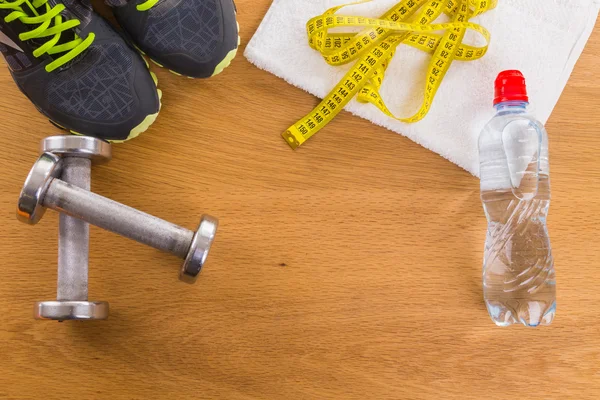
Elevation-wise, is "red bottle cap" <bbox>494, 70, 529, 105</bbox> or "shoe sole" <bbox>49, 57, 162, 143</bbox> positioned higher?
"red bottle cap" <bbox>494, 70, 529, 105</bbox>

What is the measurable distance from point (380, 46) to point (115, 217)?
1.71 feet

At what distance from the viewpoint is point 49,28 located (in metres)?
0.74

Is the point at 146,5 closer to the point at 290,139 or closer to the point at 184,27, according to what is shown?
the point at 184,27

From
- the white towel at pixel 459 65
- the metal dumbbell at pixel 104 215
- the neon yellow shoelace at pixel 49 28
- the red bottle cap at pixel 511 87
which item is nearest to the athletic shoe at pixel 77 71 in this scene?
the neon yellow shoelace at pixel 49 28

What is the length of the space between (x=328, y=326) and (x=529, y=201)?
1.33 feet

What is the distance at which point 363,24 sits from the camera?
0.83 meters

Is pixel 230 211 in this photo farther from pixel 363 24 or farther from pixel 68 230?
pixel 363 24

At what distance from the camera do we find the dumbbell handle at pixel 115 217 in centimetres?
68

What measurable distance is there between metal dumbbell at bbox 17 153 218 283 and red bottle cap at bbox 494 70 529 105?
19.8 inches

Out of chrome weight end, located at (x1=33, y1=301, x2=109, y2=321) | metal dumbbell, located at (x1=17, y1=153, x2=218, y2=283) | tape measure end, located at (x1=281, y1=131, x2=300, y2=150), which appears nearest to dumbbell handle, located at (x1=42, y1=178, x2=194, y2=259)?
metal dumbbell, located at (x1=17, y1=153, x2=218, y2=283)

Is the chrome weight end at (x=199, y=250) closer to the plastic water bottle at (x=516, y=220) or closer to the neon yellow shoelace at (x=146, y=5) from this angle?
the neon yellow shoelace at (x=146, y=5)

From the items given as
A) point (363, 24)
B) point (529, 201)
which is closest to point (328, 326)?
point (529, 201)

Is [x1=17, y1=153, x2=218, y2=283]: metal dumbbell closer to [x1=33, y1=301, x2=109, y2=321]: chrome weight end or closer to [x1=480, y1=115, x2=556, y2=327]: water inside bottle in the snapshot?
[x1=33, y1=301, x2=109, y2=321]: chrome weight end

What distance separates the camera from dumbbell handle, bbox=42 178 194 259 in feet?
2.24
